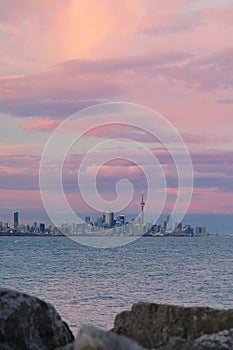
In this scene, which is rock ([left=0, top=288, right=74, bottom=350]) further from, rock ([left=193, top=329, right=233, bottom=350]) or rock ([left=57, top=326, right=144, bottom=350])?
rock ([left=57, top=326, right=144, bottom=350])

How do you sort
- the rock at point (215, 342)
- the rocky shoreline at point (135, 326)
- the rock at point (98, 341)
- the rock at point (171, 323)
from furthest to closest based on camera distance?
the rock at point (171, 323) < the rocky shoreline at point (135, 326) < the rock at point (215, 342) < the rock at point (98, 341)

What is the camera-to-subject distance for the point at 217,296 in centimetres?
4275

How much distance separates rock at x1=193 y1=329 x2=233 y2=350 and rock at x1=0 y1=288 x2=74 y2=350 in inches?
82.9

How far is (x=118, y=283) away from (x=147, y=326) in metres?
40.0

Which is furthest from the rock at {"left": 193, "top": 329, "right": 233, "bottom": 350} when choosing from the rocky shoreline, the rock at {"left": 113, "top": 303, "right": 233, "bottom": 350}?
the rock at {"left": 113, "top": 303, "right": 233, "bottom": 350}

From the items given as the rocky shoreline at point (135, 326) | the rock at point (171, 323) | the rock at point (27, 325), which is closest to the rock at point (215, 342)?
the rocky shoreline at point (135, 326)

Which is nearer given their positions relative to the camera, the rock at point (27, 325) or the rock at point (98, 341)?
the rock at point (98, 341)

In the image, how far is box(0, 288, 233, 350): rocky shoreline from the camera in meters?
9.84

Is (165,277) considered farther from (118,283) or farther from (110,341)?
(110,341)

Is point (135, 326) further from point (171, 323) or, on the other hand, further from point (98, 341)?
point (98, 341)

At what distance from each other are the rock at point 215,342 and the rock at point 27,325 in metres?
2.11

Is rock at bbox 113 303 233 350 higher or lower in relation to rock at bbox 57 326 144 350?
lower

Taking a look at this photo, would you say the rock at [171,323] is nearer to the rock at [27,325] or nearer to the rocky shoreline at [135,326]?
the rocky shoreline at [135,326]

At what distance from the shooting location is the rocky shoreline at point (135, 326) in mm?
9836
